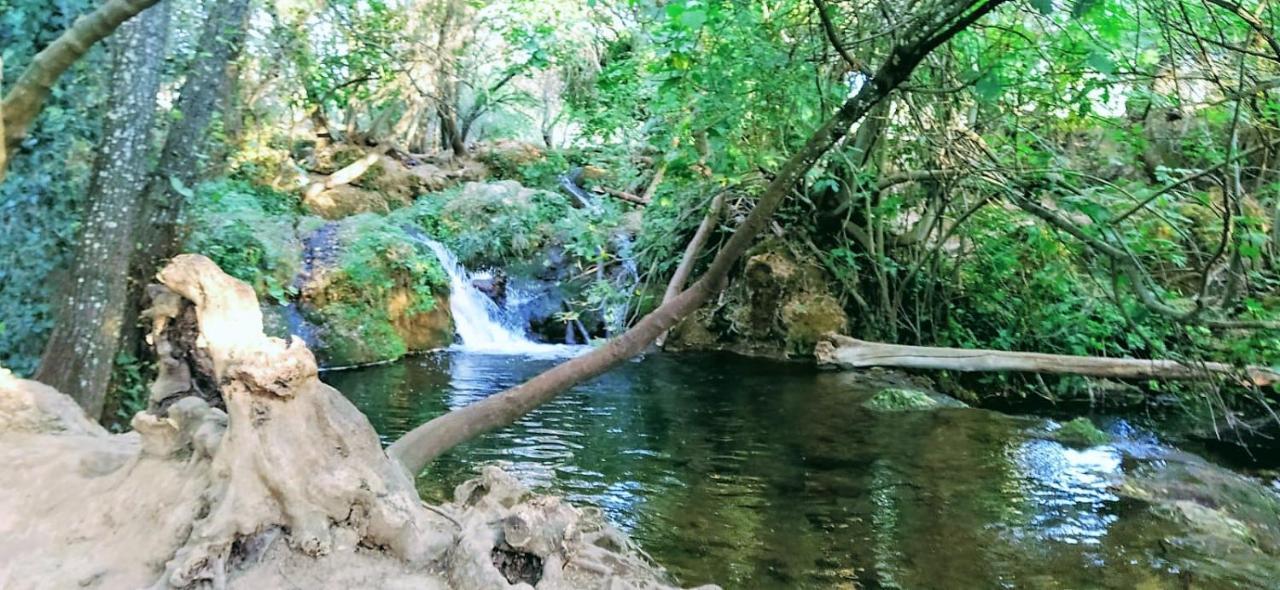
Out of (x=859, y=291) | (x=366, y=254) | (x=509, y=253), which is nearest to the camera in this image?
(x=859, y=291)

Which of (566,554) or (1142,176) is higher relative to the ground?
(1142,176)

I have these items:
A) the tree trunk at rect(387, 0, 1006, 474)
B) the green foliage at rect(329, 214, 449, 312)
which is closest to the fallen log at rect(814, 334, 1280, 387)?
the tree trunk at rect(387, 0, 1006, 474)

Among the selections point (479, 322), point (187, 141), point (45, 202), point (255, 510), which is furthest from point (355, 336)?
point (255, 510)

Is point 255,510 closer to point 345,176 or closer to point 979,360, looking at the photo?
point 979,360

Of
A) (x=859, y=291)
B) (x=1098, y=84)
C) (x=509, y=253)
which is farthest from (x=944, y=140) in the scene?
(x=509, y=253)

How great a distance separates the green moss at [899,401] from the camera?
30.2 ft

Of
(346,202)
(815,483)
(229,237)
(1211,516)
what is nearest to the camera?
(1211,516)

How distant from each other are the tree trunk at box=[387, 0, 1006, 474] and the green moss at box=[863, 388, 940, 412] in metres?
5.95

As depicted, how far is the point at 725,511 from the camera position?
242 inches

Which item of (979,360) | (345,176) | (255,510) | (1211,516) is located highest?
(345,176)

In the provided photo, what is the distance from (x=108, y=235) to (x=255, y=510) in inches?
125

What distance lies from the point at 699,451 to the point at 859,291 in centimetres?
494

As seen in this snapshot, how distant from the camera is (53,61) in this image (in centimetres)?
290

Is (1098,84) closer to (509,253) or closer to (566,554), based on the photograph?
(566,554)
